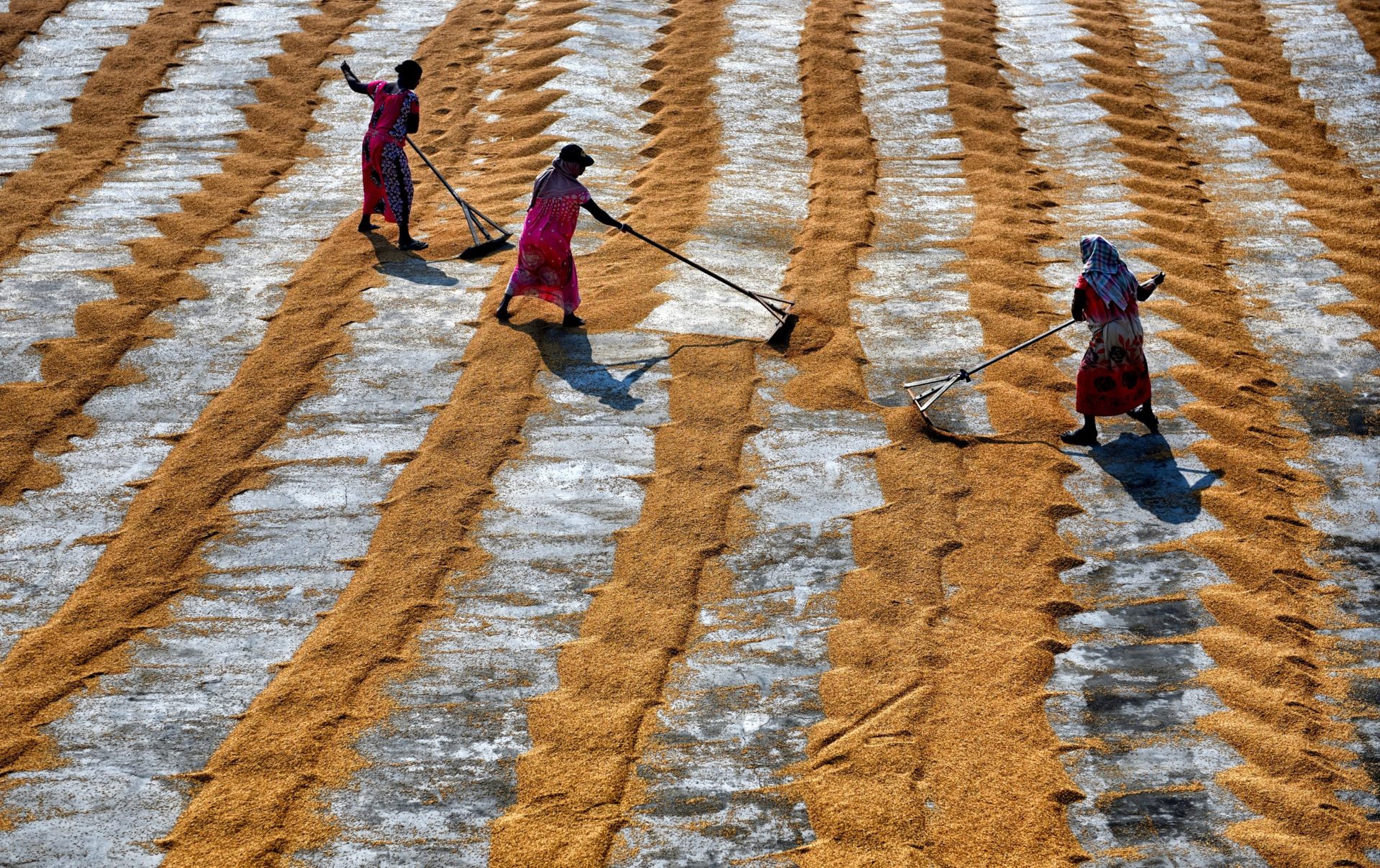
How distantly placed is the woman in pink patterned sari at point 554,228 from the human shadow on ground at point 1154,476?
9.94ft

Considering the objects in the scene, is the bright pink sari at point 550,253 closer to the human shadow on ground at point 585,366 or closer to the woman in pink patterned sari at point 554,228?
the woman in pink patterned sari at point 554,228

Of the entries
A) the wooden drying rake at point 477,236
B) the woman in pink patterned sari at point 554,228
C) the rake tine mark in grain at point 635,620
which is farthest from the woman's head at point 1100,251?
the wooden drying rake at point 477,236

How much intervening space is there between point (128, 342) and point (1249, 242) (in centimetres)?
762

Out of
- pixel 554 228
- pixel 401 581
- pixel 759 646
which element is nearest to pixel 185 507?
pixel 401 581

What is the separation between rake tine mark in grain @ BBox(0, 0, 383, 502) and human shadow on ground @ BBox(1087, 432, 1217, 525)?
5264 mm

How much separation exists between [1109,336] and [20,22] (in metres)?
11.7

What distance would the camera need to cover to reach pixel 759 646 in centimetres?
459

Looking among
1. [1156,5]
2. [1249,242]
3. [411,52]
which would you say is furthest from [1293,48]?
[411,52]

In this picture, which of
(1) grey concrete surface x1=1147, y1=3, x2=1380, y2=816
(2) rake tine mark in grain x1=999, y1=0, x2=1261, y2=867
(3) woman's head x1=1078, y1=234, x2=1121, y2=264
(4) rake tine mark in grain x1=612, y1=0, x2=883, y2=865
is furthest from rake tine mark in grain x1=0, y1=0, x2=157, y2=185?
(1) grey concrete surface x1=1147, y1=3, x2=1380, y2=816

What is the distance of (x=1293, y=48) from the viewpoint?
438 inches

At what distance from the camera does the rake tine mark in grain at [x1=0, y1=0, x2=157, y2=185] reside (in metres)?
9.85

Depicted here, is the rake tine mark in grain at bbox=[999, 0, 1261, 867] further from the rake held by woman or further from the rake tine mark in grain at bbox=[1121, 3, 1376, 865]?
the rake held by woman

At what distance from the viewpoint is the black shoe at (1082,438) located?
19.2ft

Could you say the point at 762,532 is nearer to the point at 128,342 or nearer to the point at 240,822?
the point at 240,822
